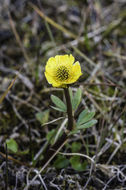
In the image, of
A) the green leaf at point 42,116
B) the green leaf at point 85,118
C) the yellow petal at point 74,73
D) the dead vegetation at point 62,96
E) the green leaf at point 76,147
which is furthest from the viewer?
the green leaf at point 42,116

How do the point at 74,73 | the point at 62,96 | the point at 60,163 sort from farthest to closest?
the point at 62,96 → the point at 60,163 → the point at 74,73

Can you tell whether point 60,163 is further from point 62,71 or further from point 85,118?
point 62,71

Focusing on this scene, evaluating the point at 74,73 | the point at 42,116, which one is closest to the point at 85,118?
the point at 74,73

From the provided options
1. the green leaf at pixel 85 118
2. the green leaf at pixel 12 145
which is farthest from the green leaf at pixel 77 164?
the green leaf at pixel 12 145

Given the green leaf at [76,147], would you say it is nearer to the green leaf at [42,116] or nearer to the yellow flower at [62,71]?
the green leaf at [42,116]

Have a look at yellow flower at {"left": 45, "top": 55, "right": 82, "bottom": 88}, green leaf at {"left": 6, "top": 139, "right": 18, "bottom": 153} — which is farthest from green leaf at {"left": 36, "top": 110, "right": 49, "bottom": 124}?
yellow flower at {"left": 45, "top": 55, "right": 82, "bottom": 88}

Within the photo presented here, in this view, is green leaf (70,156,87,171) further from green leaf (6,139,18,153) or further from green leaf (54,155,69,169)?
green leaf (6,139,18,153)

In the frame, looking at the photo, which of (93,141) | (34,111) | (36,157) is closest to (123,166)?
(93,141)

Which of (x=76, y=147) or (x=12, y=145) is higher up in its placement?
(x=12, y=145)
